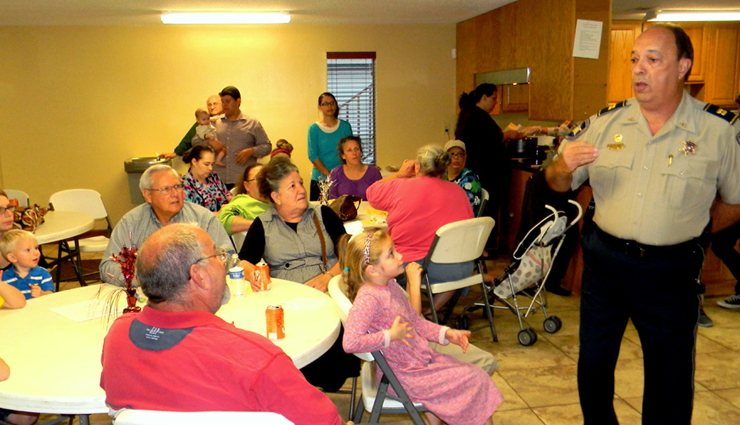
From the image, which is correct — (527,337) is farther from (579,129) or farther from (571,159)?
(571,159)

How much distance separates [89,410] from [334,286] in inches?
39.6

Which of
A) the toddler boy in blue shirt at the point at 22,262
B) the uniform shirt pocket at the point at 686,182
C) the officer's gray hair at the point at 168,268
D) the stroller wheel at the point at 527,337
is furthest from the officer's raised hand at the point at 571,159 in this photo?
the toddler boy in blue shirt at the point at 22,262

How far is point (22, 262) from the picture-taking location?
2.94 meters

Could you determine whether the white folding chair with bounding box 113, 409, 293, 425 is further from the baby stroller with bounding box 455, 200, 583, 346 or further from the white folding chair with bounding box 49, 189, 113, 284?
the white folding chair with bounding box 49, 189, 113, 284

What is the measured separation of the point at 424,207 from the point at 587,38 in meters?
2.84

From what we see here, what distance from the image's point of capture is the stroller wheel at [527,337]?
151 inches

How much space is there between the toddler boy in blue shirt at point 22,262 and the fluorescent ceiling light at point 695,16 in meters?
6.80

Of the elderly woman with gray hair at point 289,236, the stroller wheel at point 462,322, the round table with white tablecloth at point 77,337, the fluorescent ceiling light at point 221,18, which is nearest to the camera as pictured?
the round table with white tablecloth at point 77,337

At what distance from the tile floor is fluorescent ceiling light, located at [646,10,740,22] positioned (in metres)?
4.00

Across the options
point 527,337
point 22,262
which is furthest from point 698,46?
point 22,262

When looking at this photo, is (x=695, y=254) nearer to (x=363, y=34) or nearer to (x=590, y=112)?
(x=590, y=112)

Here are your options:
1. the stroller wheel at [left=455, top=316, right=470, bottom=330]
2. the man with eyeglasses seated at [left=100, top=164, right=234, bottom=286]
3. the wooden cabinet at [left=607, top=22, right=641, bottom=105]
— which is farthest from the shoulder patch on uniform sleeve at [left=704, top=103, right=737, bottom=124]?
the wooden cabinet at [left=607, top=22, right=641, bottom=105]

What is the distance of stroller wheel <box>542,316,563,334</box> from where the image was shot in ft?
13.2

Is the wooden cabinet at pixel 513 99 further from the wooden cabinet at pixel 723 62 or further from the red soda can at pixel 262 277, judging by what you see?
the red soda can at pixel 262 277
